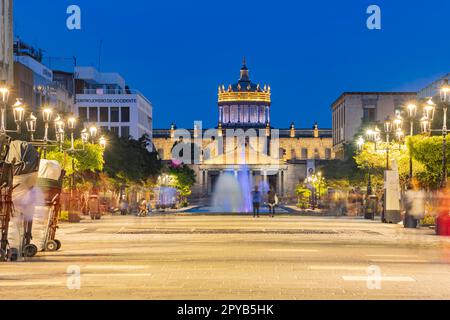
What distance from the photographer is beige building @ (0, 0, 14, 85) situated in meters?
69.4

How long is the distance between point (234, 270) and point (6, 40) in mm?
54814

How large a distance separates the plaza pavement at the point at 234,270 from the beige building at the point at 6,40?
1588 inches

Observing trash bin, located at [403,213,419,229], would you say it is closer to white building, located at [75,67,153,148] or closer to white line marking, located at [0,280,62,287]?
white line marking, located at [0,280,62,287]

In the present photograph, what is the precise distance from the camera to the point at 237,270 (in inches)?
762

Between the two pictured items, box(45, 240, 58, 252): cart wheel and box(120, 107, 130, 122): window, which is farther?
box(120, 107, 130, 122): window

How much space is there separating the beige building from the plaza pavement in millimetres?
40328

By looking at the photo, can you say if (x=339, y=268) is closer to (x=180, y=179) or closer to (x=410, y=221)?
(x=410, y=221)

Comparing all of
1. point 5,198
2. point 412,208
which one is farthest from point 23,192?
point 412,208

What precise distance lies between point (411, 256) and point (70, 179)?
127 feet

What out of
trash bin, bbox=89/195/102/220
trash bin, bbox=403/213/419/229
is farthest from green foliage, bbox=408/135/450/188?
trash bin, bbox=89/195/102/220

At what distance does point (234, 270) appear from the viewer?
19.4 metres
